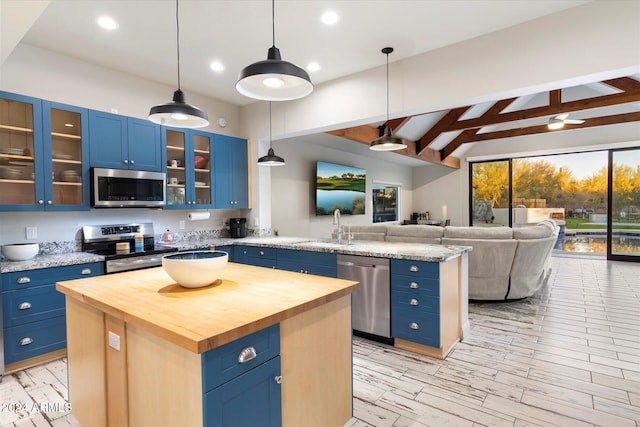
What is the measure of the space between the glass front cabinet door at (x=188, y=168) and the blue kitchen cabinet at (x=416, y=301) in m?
2.67

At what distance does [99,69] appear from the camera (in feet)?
11.6

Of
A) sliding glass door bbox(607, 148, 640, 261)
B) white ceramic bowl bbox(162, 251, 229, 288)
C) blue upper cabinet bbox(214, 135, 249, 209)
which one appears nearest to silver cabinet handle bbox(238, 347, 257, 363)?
white ceramic bowl bbox(162, 251, 229, 288)

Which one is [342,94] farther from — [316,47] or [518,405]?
[518,405]

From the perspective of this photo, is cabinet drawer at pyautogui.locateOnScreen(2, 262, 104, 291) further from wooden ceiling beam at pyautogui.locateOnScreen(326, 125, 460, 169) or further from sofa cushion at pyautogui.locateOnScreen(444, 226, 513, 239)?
sofa cushion at pyautogui.locateOnScreen(444, 226, 513, 239)

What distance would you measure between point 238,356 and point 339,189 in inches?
220

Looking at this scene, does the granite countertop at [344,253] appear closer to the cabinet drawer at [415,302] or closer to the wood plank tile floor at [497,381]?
the cabinet drawer at [415,302]

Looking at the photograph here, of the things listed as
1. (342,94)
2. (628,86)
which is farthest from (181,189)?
(628,86)

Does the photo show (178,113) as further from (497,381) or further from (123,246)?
(497,381)

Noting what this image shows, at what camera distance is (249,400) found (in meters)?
1.32

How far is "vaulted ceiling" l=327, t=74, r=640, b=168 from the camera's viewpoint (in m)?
5.45

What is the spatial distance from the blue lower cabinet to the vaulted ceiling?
4.19 m

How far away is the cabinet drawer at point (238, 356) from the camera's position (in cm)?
116

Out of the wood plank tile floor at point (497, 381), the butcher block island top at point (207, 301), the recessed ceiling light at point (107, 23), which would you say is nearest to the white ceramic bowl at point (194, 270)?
the butcher block island top at point (207, 301)

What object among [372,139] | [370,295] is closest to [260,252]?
[370,295]
